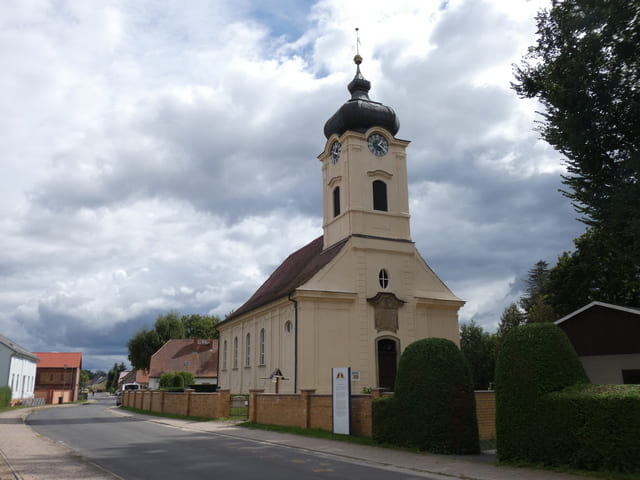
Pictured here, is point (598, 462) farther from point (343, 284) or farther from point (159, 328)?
point (159, 328)

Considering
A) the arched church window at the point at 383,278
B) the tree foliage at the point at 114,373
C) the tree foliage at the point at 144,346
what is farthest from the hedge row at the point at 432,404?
the tree foliage at the point at 114,373

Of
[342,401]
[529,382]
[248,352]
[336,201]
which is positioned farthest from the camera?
[248,352]

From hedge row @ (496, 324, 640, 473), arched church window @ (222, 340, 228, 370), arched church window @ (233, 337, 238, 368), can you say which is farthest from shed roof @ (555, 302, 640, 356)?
arched church window @ (222, 340, 228, 370)

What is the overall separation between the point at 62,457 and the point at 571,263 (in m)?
33.4

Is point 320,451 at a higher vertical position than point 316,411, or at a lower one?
lower

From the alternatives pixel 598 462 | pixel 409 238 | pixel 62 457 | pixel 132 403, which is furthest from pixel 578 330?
pixel 132 403

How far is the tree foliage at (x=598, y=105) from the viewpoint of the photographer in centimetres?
1339

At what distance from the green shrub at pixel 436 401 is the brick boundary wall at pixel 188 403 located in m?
13.0

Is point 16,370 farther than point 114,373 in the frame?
No

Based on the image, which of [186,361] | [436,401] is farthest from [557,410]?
[186,361]

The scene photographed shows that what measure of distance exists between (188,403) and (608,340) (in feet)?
67.0

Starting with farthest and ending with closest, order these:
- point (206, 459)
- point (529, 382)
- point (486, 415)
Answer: point (486, 415)
point (206, 459)
point (529, 382)

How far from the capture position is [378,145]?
30.2 meters

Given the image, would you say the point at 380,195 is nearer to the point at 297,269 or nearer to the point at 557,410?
the point at 297,269
